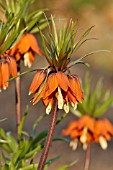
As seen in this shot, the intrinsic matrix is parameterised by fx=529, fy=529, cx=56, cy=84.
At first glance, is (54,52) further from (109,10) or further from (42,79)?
(109,10)

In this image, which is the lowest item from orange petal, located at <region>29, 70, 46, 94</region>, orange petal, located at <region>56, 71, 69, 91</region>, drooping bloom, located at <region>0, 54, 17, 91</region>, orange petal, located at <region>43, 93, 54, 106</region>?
orange petal, located at <region>43, 93, 54, 106</region>

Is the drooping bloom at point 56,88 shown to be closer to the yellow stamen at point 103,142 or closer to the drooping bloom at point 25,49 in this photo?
the drooping bloom at point 25,49

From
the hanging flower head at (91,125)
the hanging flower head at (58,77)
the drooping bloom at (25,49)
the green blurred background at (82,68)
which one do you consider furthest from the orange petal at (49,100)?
the green blurred background at (82,68)

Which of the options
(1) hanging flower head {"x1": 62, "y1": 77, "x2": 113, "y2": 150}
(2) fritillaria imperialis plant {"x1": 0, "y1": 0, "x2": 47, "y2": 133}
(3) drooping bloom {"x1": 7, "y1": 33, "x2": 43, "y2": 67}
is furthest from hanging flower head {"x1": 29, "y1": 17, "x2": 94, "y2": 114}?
(1) hanging flower head {"x1": 62, "y1": 77, "x2": 113, "y2": 150}

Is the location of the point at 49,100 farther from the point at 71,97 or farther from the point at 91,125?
the point at 91,125

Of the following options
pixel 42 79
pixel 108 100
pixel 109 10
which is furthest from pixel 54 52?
pixel 109 10

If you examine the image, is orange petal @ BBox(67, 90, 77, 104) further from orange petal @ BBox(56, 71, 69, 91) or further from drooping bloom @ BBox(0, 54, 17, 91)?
drooping bloom @ BBox(0, 54, 17, 91)

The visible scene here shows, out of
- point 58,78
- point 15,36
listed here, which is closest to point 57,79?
point 58,78
